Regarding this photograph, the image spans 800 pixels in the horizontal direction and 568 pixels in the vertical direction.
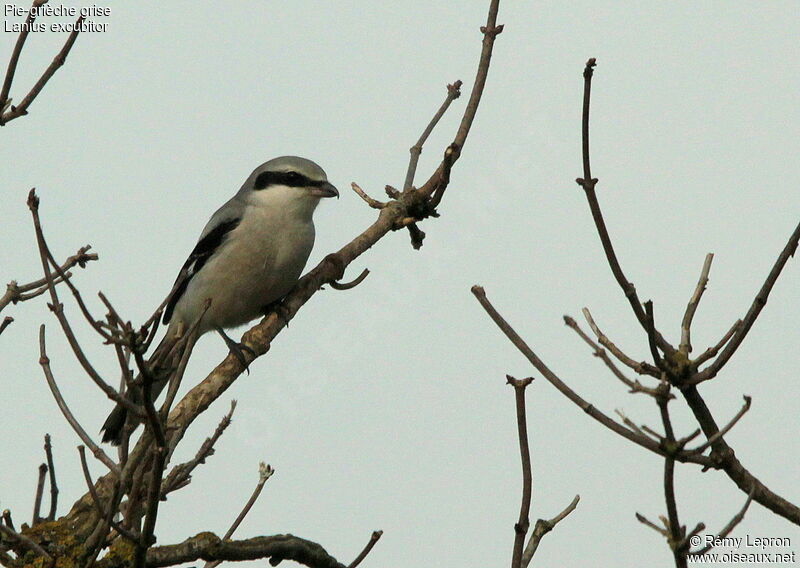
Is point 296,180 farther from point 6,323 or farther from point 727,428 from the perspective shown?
point 727,428

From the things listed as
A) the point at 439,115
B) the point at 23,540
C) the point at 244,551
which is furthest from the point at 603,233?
the point at 439,115

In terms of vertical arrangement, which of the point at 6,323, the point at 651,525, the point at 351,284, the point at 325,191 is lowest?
the point at 651,525

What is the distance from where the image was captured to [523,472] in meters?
2.27

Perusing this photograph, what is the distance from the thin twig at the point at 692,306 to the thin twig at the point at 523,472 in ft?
1.33

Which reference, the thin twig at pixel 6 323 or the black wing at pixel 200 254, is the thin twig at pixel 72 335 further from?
the black wing at pixel 200 254

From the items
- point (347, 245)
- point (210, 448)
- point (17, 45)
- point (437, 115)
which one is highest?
point (437, 115)

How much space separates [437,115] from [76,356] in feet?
8.77

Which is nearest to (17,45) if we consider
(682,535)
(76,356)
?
(76,356)

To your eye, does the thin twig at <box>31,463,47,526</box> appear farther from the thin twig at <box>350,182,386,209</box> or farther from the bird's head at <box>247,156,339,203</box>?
the bird's head at <box>247,156,339,203</box>

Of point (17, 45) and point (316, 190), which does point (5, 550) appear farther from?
point (316, 190)

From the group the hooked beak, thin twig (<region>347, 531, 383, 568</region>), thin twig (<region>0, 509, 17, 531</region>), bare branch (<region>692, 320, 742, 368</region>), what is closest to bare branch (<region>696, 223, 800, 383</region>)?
bare branch (<region>692, 320, 742, 368</region>)

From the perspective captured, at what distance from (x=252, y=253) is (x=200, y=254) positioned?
0.52 m

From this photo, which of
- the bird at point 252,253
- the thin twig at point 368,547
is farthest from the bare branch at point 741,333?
the bird at point 252,253

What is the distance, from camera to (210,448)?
273 cm
